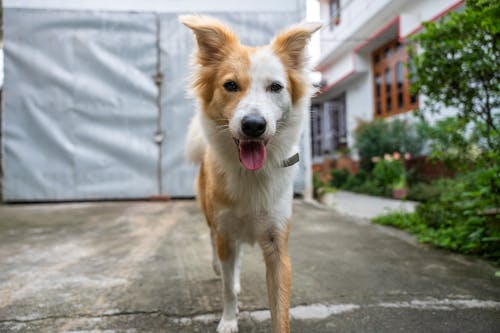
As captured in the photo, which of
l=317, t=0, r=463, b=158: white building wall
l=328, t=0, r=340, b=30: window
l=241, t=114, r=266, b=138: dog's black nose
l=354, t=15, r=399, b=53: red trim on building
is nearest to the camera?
l=241, t=114, r=266, b=138: dog's black nose

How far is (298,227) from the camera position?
14.6 feet

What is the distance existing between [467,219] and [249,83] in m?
2.67

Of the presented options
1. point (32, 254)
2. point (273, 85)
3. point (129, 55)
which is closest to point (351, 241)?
point (273, 85)

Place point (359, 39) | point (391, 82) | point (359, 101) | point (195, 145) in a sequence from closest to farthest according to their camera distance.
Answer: point (195, 145)
point (391, 82)
point (359, 39)
point (359, 101)

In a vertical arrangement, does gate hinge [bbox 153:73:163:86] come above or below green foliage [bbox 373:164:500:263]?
above

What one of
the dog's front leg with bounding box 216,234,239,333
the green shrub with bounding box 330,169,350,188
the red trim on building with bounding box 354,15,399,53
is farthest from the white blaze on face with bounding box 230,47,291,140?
the red trim on building with bounding box 354,15,399,53

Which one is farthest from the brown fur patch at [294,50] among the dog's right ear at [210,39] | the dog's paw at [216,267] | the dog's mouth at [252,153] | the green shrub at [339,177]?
the green shrub at [339,177]

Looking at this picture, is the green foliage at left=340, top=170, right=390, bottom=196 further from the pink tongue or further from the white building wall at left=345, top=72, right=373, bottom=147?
the pink tongue

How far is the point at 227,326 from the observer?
6.35 ft

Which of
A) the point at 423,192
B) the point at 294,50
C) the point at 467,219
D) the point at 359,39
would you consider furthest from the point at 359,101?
the point at 294,50

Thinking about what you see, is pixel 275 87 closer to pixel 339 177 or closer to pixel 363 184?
pixel 363 184

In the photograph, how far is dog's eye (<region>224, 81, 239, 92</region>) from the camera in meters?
1.94

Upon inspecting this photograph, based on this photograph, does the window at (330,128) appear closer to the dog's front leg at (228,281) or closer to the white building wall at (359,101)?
the white building wall at (359,101)

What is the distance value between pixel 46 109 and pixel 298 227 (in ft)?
16.4
